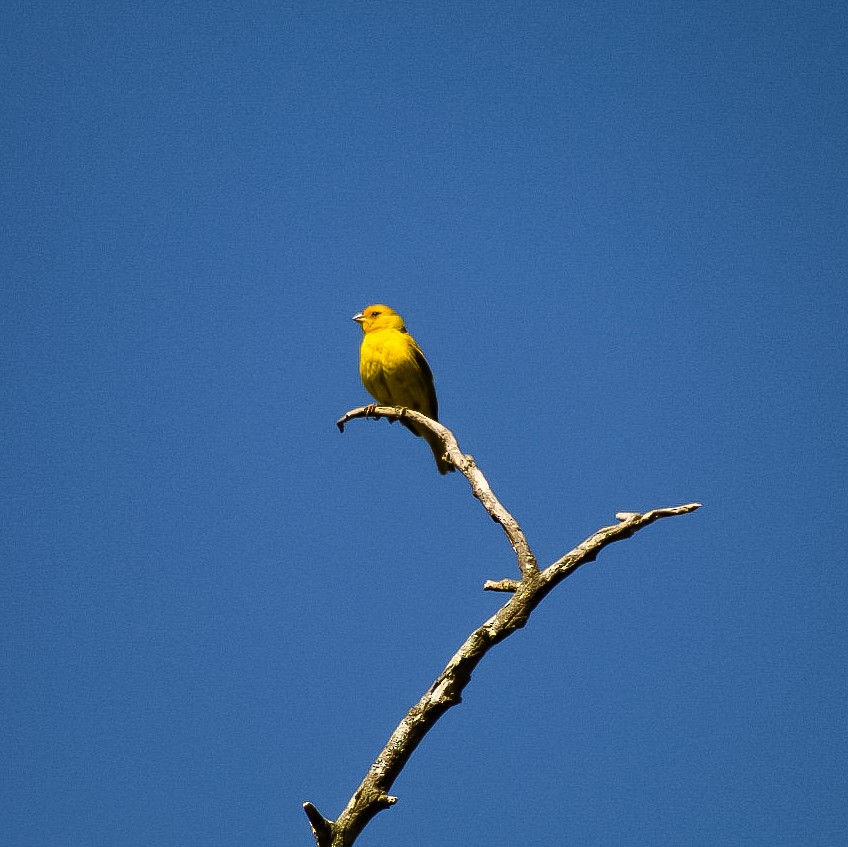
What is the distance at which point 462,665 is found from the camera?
16.1 ft

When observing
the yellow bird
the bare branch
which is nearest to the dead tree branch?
the bare branch

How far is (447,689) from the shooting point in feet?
16.1

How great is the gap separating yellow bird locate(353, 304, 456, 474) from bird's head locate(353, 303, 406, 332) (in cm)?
1

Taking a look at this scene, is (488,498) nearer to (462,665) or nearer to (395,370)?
(462,665)

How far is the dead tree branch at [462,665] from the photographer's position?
477cm

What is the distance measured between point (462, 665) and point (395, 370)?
5.63 metres

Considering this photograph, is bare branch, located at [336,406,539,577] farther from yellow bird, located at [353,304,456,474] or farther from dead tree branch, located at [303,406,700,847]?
yellow bird, located at [353,304,456,474]

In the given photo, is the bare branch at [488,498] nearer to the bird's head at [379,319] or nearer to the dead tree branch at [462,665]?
the dead tree branch at [462,665]

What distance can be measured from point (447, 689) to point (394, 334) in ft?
19.7

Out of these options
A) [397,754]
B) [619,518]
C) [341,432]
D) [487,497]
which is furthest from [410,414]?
[397,754]

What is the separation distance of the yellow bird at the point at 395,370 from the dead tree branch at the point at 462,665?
491 cm

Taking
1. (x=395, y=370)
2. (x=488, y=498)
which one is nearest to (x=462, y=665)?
(x=488, y=498)

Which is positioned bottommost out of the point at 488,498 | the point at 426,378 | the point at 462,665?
the point at 462,665

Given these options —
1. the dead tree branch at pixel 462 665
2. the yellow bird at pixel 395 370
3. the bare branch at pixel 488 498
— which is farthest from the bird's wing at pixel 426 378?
the dead tree branch at pixel 462 665
